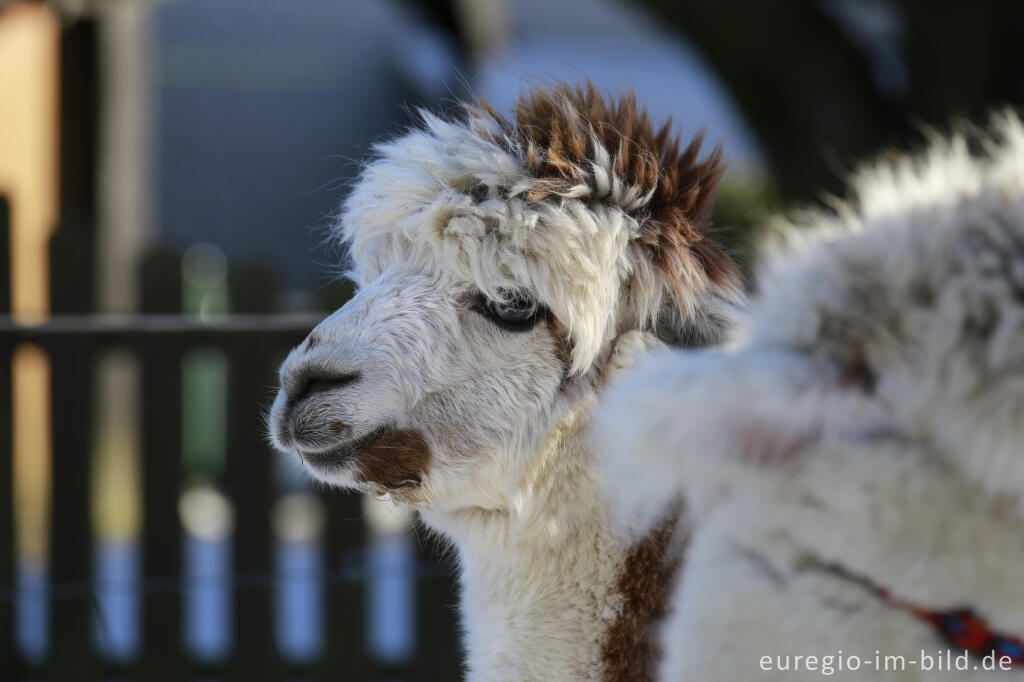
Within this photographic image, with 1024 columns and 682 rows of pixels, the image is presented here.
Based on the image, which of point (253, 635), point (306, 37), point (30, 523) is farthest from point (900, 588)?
point (306, 37)

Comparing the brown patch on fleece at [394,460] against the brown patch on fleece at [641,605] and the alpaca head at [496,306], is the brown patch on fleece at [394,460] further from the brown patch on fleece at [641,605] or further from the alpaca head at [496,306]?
the brown patch on fleece at [641,605]

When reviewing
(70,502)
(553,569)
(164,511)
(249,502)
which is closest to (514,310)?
(553,569)

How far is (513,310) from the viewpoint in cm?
152

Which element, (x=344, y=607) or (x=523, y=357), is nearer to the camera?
(x=523, y=357)

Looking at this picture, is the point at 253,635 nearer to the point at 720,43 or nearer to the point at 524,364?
the point at 524,364

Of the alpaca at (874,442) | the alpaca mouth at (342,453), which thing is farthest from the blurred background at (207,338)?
the alpaca at (874,442)

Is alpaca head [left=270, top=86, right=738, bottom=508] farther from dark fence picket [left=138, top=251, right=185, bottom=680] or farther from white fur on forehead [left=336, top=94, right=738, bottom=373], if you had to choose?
dark fence picket [left=138, top=251, right=185, bottom=680]

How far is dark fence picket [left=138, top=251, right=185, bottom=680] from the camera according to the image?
4.03m

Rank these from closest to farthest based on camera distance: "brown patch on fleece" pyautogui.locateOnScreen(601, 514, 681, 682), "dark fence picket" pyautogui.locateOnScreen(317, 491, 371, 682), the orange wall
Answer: "brown patch on fleece" pyautogui.locateOnScreen(601, 514, 681, 682)
"dark fence picket" pyautogui.locateOnScreen(317, 491, 371, 682)
the orange wall

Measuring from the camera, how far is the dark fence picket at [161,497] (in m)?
4.03

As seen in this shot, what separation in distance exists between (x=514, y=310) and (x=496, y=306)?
27mm

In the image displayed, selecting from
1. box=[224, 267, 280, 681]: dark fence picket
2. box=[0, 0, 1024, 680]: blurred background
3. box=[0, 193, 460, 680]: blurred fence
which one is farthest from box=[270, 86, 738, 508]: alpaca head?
box=[224, 267, 280, 681]: dark fence picket

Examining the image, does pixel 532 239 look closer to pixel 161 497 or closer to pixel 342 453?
pixel 342 453

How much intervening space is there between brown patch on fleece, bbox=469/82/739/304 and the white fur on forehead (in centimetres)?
1
